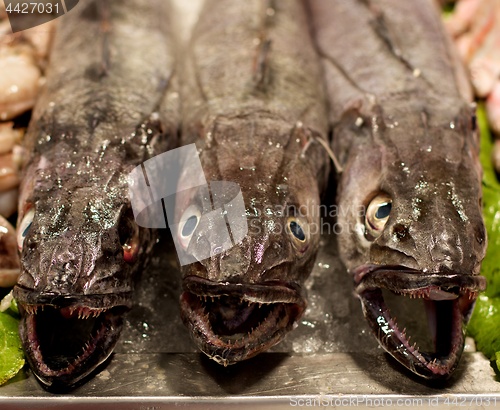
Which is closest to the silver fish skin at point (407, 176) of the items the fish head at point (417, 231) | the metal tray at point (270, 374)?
the fish head at point (417, 231)

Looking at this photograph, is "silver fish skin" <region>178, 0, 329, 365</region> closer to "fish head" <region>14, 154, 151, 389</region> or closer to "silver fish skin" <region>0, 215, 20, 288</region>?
"fish head" <region>14, 154, 151, 389</region>

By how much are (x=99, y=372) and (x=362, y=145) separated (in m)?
2.24

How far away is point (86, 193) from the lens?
3.20 meters

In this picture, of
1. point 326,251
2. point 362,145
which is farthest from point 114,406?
point 362,145

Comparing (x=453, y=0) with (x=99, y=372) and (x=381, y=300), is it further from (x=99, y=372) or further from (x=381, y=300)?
(x=99, y=372)

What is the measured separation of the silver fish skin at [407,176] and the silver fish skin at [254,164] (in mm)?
264

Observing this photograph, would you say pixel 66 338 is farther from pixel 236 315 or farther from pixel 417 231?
pixel 417 231

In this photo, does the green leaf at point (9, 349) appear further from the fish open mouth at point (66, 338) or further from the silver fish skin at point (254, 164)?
the silver fish skin at point (254, 164)

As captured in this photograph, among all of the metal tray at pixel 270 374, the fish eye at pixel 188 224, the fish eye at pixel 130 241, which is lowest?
the metal tray at pixel 270 374

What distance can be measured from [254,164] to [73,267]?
47.5 inches

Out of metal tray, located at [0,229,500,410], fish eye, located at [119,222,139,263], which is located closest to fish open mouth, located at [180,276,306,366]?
metal tray, located at [0,229,500,410]

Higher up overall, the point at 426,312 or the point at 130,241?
the point at 130,241

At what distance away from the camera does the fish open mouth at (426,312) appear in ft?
9.65

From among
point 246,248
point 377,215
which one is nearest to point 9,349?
point 246,248
